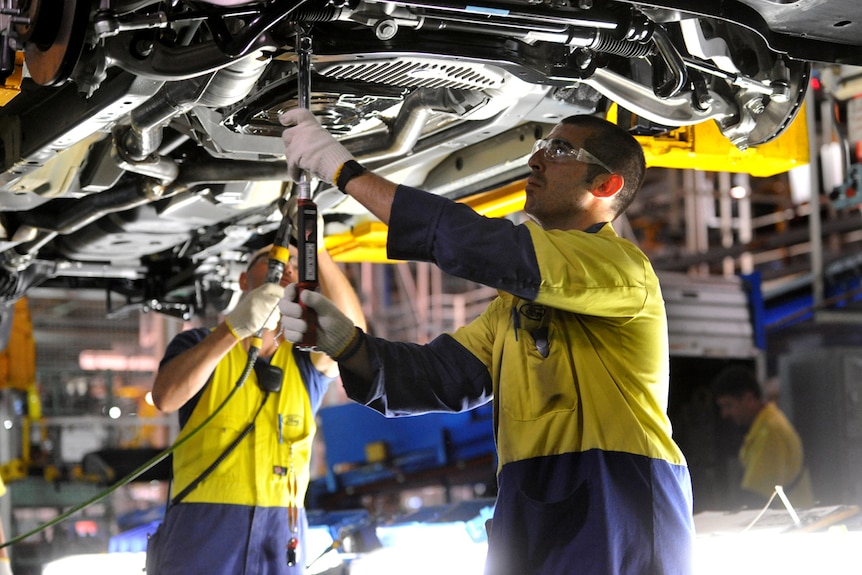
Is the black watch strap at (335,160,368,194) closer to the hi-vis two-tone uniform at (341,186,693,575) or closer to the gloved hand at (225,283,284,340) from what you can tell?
the hi-vis two-tone uniform at (341,186,693,575)

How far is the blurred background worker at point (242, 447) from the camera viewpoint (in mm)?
4156

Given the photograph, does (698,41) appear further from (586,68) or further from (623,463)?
(623,463)

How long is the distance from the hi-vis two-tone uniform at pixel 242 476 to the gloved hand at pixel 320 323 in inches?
63.3

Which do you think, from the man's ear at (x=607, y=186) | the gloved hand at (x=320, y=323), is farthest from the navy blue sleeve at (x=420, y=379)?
the man's ear at (x=607, y=186)

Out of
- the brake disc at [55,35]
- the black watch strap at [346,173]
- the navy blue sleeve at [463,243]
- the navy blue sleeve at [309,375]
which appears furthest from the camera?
the navy blue sleeve at [309,375]

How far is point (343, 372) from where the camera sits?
2859 millimetres

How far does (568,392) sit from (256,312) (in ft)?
4.77

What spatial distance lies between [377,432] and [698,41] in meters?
5.90

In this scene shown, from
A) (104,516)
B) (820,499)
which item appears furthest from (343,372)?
(104,516)

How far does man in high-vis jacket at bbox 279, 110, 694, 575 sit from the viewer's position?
8.42ft

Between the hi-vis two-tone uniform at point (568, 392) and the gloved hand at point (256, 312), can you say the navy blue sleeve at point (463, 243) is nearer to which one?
the hi-vis two-tone uniform at point (568, 392)

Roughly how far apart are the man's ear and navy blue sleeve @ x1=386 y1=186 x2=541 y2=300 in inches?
18.4

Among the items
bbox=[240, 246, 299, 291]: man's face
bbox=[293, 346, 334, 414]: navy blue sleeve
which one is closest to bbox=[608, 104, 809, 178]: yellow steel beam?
bbox=[240, 246, 299, 291]: man's face

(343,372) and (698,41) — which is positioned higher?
(698,41)
